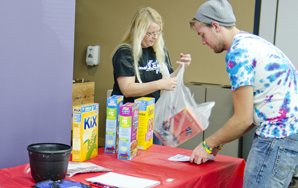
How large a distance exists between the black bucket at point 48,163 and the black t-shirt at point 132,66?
900 mm

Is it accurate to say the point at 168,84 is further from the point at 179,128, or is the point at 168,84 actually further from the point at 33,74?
the point at 33,74

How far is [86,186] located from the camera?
1104mm

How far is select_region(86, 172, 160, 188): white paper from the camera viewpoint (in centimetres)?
116

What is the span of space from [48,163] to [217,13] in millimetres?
877

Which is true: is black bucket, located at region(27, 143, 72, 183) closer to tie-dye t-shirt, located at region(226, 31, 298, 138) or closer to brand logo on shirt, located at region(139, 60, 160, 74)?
tie-dye t-shirt, located at region(226, 31, 298, 138)

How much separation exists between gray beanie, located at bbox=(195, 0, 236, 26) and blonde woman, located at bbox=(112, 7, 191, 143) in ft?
1.92

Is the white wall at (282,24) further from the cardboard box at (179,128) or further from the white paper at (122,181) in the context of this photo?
the white paper at (122,181)

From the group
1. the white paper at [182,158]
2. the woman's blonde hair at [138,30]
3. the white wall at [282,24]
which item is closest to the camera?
the white paper at [182,158]

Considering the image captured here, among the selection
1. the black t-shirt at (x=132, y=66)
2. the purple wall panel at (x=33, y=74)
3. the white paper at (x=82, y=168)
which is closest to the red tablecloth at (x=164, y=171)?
the white paper at (x=82, y=168)

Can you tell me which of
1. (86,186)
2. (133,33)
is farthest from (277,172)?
(133,33)

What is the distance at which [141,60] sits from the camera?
2041mm

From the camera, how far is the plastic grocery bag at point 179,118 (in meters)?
1.70

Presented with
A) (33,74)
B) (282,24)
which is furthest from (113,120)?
(282,24)

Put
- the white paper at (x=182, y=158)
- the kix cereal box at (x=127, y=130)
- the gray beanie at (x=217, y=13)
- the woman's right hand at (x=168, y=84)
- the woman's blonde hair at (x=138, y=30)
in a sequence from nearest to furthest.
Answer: the gray beanie at (x=217, y=13) → the kix cereal box at (x=127, y=130) → the white paper at (x=182, y=158) → the woman's right hand at (x=168, y=84) → the woman's blonde hair at (x=138, y=30)
